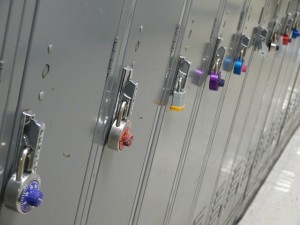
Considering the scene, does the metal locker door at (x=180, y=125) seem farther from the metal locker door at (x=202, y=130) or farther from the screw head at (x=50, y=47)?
the screw head at (x=50, y=47)

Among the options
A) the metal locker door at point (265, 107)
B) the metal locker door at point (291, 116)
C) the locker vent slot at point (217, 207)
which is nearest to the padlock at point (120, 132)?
the locker vent slot at point (217, 207)

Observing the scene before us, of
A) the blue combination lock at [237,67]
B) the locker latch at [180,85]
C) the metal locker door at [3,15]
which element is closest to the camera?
the metal locker door at [3,15]

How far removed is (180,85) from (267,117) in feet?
8.62

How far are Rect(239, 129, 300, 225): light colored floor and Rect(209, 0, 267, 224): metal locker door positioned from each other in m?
1.31

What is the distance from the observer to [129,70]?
4.25 feet

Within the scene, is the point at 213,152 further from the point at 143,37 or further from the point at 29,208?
the point at 29,208

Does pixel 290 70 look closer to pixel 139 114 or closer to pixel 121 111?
pixel 139 114

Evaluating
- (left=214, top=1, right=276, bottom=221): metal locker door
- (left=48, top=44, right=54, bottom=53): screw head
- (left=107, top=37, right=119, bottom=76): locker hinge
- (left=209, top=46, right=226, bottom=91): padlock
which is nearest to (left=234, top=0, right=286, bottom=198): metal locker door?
(left=214, top=1, right=276, bottom=221): metal locker door

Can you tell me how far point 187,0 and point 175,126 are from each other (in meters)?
0.51

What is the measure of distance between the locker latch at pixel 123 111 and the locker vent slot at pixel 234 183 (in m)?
2.27

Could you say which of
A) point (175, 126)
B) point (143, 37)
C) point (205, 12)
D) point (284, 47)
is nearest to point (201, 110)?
point (175, 126)

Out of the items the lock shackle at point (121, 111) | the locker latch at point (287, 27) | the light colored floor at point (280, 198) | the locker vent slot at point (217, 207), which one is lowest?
the light colored floor at point (280, 198)

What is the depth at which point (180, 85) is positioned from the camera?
69.8 inches

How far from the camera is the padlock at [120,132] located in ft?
4.31
